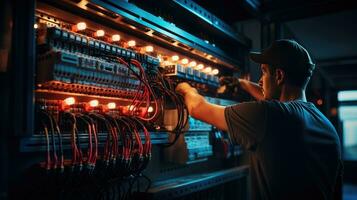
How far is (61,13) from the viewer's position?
1230 millimetres

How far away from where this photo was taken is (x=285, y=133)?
121cm

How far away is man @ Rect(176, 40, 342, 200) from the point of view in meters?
1.21

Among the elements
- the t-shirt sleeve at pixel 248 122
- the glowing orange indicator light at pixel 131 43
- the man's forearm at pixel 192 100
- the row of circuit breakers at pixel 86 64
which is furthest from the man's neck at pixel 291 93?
the glowing orange indicator light at pixel 131 43

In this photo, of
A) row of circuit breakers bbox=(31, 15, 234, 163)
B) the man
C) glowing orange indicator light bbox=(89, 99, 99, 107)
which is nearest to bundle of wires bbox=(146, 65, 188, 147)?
row of circuit breakers bbox=(31, 15, 234, 163)

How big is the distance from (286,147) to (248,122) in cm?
16

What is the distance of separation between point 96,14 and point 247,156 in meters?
1.53

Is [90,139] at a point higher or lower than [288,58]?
lower

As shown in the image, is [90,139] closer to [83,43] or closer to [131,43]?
[83,43]

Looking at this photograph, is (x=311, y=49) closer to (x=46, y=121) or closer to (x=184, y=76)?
(x=184, y=76)

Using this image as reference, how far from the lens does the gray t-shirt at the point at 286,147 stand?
1.21m

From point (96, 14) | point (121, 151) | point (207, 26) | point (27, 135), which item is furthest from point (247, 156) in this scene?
point (27, 135)

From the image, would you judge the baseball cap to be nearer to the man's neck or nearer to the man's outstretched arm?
the man's neck

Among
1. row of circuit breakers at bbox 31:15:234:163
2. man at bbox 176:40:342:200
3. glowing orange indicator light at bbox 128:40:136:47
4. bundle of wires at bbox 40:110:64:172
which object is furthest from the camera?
glowing orange indicator light at bbox 128:40:136:47

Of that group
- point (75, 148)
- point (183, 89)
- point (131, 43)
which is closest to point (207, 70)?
point (183, 89)
